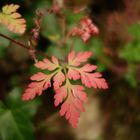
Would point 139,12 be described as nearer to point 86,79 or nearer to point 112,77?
point 112,77

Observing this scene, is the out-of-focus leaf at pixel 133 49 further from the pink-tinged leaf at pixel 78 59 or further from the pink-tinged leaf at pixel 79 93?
the pink-tinged leaf at pixel 79 93

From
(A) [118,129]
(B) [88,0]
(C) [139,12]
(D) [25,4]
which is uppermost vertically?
(D) [25,4]

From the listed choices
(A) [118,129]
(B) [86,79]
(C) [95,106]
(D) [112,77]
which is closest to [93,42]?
(D) [112,77]

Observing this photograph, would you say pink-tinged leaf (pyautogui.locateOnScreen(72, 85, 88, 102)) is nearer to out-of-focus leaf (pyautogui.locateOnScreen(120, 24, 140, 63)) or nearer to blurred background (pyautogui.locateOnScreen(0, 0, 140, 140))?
blurred background (pyautogui.locateOnScreen(0, 0, 140, 140))

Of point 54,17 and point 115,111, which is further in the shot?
point 115,111

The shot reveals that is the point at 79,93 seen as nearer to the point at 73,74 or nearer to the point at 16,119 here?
the point at 73,74

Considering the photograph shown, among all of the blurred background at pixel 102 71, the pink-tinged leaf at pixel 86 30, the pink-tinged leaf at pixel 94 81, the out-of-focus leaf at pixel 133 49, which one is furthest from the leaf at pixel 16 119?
the out-of-focus leaf at pixel 133 49

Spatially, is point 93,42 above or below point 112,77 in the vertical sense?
above
